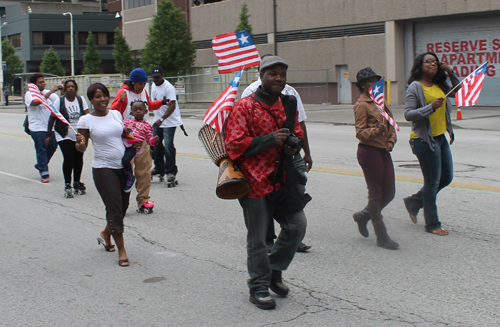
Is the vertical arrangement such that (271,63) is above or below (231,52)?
below

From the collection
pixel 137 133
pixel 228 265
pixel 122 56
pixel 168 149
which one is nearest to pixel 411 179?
pixel 168 149

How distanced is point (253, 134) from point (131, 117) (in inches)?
172

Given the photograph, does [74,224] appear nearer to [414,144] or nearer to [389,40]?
[414,144]

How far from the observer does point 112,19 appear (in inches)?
2977

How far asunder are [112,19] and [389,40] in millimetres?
53347

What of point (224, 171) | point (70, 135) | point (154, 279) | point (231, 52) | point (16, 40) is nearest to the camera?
point (224, 171)

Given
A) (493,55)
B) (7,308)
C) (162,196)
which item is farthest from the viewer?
(493,55)

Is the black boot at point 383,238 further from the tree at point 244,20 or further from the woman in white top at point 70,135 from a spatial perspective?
the tree at point 244,20

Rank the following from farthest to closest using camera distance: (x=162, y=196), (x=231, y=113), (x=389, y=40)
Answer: (x=389, y=40) → (x=162, y=196) → (x=231, y=113)

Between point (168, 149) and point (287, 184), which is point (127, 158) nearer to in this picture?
point (287, 184)

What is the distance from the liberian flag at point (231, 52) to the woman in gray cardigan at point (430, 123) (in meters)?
1.82

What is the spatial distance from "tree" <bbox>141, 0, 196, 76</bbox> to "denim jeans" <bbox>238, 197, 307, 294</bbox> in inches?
1327

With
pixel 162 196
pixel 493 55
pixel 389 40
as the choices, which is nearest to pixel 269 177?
pixel 162 196

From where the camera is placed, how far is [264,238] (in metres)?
4.30
